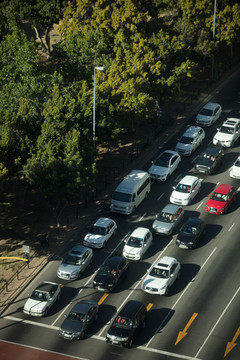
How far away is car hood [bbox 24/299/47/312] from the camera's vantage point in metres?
55.1

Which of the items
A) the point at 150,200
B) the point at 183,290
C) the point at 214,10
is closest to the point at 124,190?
the point at 150,200

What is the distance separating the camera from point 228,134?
259ft

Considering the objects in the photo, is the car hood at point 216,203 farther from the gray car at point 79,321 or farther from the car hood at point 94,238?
the gray car at point 79,321

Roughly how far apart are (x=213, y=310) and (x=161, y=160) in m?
23.8

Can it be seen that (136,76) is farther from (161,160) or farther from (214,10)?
(214,10)

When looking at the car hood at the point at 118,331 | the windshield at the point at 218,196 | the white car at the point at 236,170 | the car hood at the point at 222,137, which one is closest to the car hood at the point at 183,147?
the car hood at the point at 222,137

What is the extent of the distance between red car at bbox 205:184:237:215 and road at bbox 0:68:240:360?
71 cm

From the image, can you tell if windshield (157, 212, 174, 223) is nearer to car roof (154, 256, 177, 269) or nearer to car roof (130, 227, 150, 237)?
car roof (130, 227, 150, 237)

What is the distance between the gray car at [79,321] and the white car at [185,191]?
18314mm

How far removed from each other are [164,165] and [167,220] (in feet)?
35.1

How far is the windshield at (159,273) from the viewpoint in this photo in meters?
56.8

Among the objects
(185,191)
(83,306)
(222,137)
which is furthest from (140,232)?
(222,137)

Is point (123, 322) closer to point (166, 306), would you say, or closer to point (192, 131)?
point (166, 306)

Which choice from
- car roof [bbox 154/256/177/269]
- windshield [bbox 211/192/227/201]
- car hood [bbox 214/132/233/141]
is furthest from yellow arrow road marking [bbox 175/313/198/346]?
car hood [bbox 214/132/233/141]
